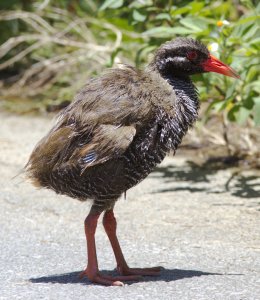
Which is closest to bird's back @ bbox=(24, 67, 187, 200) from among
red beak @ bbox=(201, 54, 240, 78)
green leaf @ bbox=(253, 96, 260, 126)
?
red beak @ bbox=(201, 54, 240, 78)

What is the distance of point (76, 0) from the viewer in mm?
12820

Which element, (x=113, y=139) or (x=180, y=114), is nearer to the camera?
(x=113, y=139)

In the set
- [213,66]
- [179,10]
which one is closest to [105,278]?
[213,66]

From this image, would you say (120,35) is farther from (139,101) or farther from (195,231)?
Result: (139,101)

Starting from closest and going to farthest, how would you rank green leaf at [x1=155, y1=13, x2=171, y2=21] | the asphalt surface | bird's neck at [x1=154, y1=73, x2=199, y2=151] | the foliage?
the asphalt surface
bird's neck at [x1=154, y1=73, x2=199, y2=151]
the foliage
green leaf at [x1=155, y1=13, x2=171, y2=21]

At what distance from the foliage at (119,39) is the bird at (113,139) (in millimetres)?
1821

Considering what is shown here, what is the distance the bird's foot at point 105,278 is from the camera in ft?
17.7

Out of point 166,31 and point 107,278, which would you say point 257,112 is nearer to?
point 166,31

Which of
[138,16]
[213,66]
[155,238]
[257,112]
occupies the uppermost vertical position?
[213,66]

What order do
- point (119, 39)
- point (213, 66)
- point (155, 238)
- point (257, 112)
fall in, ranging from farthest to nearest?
point (119, 39), point (257, 112), point (155, 238), point (213, 66)

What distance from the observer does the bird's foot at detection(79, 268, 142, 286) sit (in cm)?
539

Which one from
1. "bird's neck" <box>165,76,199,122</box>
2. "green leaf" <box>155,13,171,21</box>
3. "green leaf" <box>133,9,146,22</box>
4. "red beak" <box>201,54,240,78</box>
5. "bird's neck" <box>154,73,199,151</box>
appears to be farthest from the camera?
"green leaf" <box>133,9,146,22</box>

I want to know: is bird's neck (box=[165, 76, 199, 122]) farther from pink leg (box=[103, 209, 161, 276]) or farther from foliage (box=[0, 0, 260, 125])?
foliage (box=[0, 0, 260, 125])

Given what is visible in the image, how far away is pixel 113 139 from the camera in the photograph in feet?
17.5
